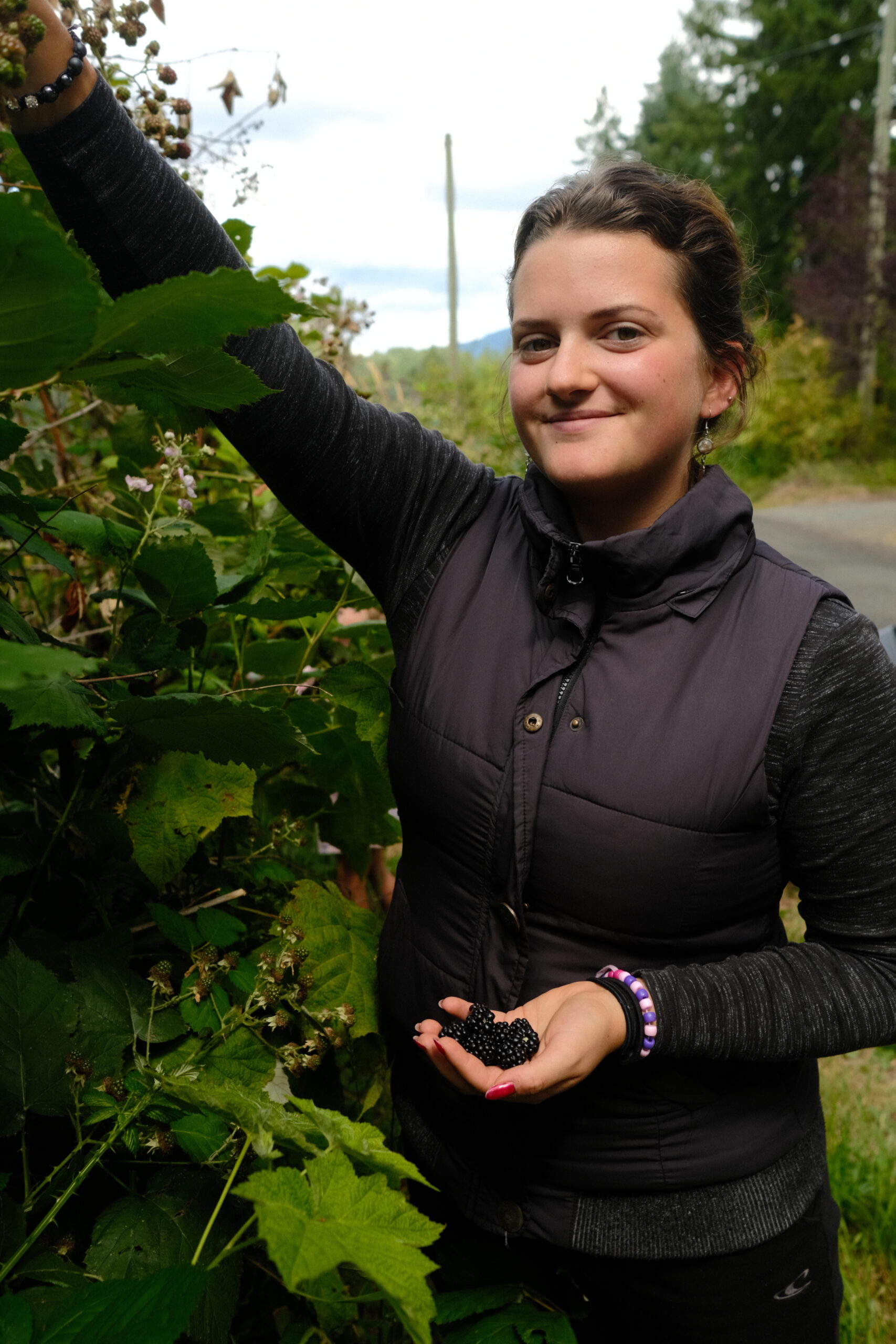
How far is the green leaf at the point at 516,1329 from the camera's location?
1.14m

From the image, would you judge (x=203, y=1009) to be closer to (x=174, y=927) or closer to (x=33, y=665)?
(x=174, y=927)

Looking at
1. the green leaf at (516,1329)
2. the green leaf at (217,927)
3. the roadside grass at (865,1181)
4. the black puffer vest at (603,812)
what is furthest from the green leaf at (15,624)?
the roadside grass at (865,1181)

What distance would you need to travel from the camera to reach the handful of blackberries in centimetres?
116

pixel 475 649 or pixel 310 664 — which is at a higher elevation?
pixel 475 649

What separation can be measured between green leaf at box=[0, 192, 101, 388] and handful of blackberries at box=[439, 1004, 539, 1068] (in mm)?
841

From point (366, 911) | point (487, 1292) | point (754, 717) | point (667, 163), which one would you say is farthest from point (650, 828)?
point (667, 163)

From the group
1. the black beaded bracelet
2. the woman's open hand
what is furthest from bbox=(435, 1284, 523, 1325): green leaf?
the black beaded bracelet

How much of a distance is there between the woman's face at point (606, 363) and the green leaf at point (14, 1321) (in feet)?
3.40

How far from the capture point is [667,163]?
3253 centimetres

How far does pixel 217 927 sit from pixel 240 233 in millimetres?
925

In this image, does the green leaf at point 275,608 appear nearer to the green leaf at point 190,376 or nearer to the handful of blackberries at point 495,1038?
the green leaf at point 190,376

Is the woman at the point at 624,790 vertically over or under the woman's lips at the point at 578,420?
under

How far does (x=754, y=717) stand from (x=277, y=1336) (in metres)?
0.95

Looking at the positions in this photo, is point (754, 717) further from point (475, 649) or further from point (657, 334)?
point (657, 334)
